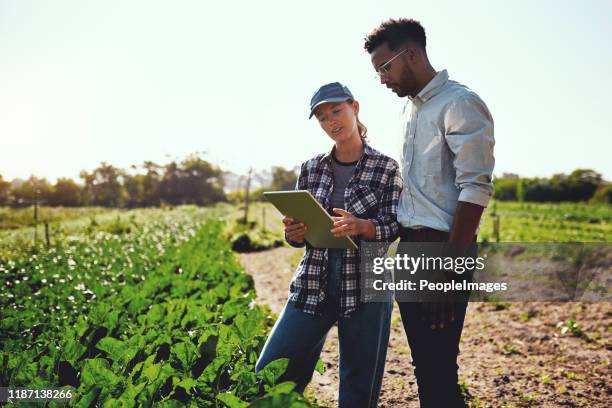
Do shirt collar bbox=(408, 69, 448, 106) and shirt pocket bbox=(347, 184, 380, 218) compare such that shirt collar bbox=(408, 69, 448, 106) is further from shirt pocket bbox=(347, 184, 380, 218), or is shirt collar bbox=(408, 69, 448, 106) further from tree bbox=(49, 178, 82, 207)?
tree bbox=(49, 178, 82, 207)

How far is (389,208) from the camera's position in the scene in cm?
216

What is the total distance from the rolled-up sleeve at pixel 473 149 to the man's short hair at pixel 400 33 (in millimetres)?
396

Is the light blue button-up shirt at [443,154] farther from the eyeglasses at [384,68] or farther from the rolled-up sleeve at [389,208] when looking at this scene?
the eyeglasses at [384,68]

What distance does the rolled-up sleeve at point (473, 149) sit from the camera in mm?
1690

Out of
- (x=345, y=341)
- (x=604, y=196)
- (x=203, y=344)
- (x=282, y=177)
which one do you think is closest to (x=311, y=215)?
(x=345, y=341)

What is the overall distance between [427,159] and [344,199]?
490 millimetres

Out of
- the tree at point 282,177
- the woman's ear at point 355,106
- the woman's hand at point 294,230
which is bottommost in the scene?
the woman's hand at point 294,230

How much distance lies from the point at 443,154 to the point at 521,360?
12.8ft

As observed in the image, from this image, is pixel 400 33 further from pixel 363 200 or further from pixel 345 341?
pixel 345 341

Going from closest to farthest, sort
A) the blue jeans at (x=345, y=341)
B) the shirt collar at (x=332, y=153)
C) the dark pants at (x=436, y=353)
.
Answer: the dark pants at (x=436, y=353) → the blue jeans at (x=345, y=341) → the shirt collar at (x=332, y=153)

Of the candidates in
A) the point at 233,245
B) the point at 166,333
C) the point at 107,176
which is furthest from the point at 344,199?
the point at 107,176

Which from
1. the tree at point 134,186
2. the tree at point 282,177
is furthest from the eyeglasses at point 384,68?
the tree at point 282,177

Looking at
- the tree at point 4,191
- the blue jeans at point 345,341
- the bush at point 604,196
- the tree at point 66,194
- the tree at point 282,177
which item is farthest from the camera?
the tree at point 282,177

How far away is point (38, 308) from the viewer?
13.4 feet
